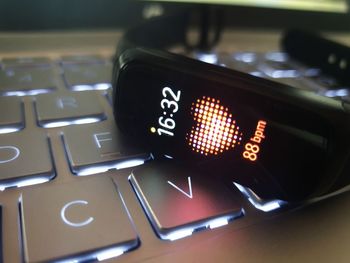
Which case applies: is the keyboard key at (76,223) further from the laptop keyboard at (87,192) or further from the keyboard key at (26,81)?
the keyboard key at (26,81)

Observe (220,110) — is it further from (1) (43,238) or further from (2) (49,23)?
(2) (49,23)

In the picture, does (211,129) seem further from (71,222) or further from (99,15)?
(99,15)

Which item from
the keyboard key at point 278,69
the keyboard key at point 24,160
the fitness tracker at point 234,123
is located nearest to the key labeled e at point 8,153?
the keyboard key at point 24,160

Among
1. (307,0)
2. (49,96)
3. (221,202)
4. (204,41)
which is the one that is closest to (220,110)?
(221,202)

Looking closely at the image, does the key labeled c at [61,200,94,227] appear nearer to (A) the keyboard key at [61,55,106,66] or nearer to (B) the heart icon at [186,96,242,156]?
(B) the heart icon at [186,96,242,156]

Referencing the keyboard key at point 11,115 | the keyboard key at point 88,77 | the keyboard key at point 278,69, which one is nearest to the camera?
the keyboard key at point 11,115

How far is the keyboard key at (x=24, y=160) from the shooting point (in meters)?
0.31

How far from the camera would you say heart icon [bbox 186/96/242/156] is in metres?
0.30

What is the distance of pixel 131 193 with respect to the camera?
31 centimetres

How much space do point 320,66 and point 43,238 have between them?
564 millimetres

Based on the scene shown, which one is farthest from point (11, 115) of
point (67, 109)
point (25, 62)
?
point (25, 62)

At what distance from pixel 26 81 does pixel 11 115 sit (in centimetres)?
10

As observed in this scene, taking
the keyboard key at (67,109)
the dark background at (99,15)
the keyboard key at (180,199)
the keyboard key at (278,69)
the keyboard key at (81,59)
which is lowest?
the keyboard key at (180,199)

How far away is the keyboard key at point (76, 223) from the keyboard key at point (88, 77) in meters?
0.22
